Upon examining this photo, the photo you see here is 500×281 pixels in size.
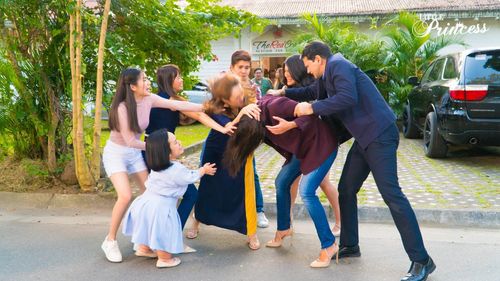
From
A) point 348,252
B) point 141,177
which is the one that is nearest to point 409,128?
point 348,252

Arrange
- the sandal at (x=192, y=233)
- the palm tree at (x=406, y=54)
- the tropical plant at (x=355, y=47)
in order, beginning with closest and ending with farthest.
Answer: the sandal at (x=192, y=233), the palm tree at (x=406, y=54), the tropical plant at (x=355, y=47)

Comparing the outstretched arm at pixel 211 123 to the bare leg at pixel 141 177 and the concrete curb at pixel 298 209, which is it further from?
the concrete curb at pixel 298 209

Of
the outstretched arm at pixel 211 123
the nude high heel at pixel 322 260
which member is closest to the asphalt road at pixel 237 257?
the nude high heel at pixel 322 260

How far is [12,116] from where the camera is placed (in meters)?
6.14

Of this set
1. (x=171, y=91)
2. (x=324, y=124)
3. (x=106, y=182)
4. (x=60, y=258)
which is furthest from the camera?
(x=106, y=182)

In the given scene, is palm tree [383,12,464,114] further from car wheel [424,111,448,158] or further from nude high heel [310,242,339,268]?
nude high heel [310,242,339,268]

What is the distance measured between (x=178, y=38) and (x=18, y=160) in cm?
277

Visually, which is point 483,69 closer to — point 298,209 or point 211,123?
point 298,209

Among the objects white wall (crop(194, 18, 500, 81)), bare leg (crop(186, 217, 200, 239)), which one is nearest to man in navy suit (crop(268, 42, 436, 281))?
bare leg (crop(186, 217, 200, 239))

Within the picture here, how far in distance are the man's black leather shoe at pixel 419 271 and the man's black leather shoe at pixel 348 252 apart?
564 millimetres

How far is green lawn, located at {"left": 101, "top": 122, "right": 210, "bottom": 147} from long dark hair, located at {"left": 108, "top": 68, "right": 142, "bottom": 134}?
5.43 meters

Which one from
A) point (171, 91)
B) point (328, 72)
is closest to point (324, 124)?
point (328, 72)

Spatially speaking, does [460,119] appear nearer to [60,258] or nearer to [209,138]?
[209,138]

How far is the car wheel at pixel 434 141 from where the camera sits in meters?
7.55
